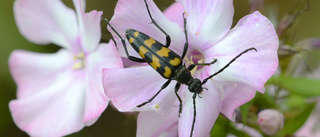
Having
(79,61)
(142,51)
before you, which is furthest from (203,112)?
(79,61)

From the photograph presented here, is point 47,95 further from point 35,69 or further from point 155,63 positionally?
point 155,63

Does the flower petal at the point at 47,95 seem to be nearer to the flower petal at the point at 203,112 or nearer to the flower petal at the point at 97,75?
the flower petal at the point at 97,75

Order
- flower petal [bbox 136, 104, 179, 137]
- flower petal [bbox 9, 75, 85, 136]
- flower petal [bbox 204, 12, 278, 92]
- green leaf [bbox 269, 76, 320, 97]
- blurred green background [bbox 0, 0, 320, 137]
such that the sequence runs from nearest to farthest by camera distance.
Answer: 1. flower petal [bbox 204, 12, 278, 92]
2. flower petal [bbox 136, 104, 179, 137]
3. flower petal [bbox 9, 75, 85, 136]
4. green leaf [bbox 269, 76, 320, 97]
5. blurred green background [bbox 0, 0, 320, 137]

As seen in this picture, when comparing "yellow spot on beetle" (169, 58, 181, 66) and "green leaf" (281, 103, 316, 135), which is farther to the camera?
"green leaf" (281, 103, 316, 135)

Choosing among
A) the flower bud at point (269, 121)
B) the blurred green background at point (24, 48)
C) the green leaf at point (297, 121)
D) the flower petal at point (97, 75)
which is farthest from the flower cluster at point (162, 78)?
the blurred green background at point (24, 48)

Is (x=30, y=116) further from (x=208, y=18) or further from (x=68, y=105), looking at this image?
(x=208, y=18)

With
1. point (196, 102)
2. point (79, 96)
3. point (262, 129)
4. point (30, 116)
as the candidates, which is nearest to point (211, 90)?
point (196, 102)

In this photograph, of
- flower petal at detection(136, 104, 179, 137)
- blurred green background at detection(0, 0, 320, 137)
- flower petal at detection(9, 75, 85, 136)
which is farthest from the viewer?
blurred green background at detection(0, 0, 320, 137)

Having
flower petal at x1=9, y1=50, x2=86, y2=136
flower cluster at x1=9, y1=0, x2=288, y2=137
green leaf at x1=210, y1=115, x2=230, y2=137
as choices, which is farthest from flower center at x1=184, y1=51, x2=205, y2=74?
flower petal at x1=9, y1=50, x2=86, y2=136

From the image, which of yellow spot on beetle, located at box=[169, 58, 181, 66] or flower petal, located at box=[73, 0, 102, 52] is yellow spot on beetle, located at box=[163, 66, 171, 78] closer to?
yellow spot on beetle, located at box=[169, 58, 181, 66]
